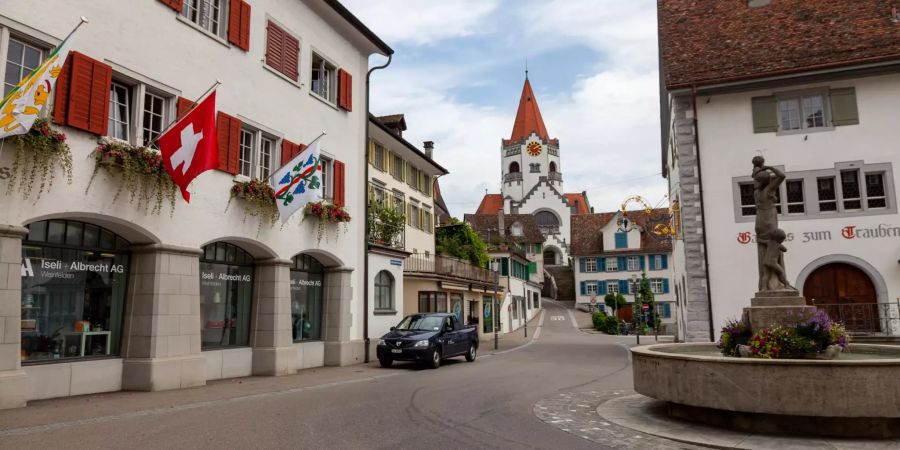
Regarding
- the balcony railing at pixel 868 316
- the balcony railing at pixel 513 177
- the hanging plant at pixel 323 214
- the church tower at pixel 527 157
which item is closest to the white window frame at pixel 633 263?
the church tower at pixel 527 157

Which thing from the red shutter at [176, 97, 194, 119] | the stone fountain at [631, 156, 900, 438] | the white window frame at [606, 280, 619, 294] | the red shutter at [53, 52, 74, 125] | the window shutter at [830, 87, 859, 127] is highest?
the window shutter at [830, 87, 859, 127]

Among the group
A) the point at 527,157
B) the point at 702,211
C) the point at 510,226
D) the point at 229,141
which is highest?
the point at 527,157

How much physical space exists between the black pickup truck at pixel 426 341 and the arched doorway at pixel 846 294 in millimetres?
10829

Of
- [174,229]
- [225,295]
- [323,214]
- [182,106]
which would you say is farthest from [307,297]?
[182,106]

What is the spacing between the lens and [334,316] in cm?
1869

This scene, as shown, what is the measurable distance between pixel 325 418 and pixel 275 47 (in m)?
11.0

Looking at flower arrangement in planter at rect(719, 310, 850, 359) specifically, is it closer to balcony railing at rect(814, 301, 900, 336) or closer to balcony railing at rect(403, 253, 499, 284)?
balcony railing at rect(814, 301, 900, 336)

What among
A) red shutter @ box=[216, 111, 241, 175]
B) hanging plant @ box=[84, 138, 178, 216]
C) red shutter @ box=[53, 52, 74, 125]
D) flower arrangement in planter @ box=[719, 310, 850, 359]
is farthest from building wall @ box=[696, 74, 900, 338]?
red shutter @ box=[53, 52, 74, 125]

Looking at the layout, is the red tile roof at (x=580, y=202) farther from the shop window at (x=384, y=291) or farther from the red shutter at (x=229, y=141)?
the red shutter at (x=229, y=141)

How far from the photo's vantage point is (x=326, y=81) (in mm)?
19406

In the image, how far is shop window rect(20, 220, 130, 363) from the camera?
10.4m

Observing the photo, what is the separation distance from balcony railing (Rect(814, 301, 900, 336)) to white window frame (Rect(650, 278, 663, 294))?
39337 mm

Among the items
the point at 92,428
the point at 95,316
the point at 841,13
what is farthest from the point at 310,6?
the point at 841,13

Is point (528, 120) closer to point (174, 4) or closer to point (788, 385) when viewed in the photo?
point (174, 4)
